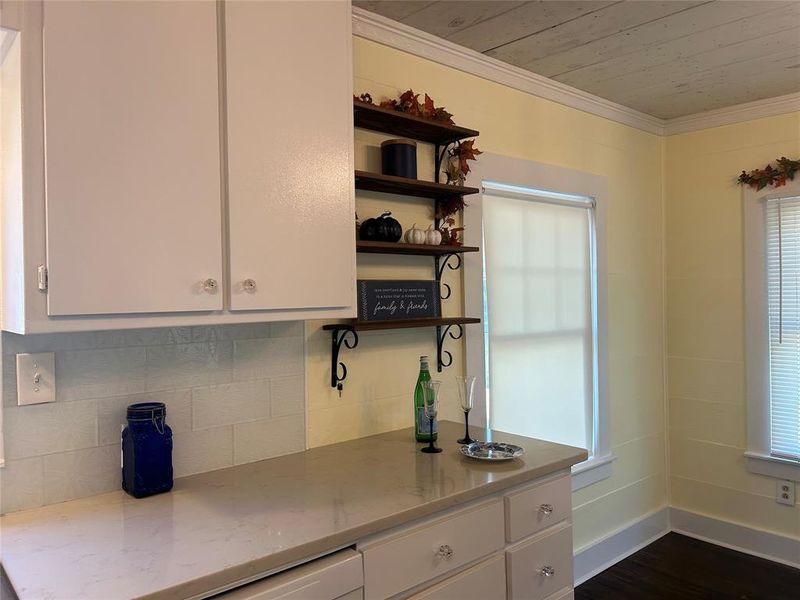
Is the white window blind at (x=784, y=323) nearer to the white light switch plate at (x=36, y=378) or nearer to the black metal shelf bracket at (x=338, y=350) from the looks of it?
the black metal shelf bracket at (x=338, y=350)

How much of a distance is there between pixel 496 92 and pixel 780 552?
2855mm

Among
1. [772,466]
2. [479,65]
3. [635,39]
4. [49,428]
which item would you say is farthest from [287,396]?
[772,466]

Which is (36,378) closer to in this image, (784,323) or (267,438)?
(267,438)

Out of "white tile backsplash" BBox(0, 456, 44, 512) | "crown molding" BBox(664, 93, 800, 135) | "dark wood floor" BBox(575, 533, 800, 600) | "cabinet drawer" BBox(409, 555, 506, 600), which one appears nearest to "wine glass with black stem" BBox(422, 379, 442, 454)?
"cabinet drawer" BBox(409, 555, 506, 600)

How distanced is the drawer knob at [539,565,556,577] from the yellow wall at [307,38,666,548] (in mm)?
726

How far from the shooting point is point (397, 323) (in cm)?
212

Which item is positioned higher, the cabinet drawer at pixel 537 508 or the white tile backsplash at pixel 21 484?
the white tile backsplash at pixel 21 484

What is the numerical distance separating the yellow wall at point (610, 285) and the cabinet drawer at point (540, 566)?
68 cm

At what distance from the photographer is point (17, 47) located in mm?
1258

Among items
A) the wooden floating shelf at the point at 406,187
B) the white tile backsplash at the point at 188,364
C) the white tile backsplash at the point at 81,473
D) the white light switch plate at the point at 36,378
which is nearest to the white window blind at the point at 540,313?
the wooden floating shelf at the point at 406,187

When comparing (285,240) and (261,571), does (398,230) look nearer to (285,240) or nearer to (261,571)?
(285,240)

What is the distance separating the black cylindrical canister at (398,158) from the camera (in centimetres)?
217

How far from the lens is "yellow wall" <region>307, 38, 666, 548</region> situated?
7.25 ft

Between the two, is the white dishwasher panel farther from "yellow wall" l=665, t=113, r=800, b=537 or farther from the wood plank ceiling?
"yellow wall" l=665, t=113, r=800, b=537
